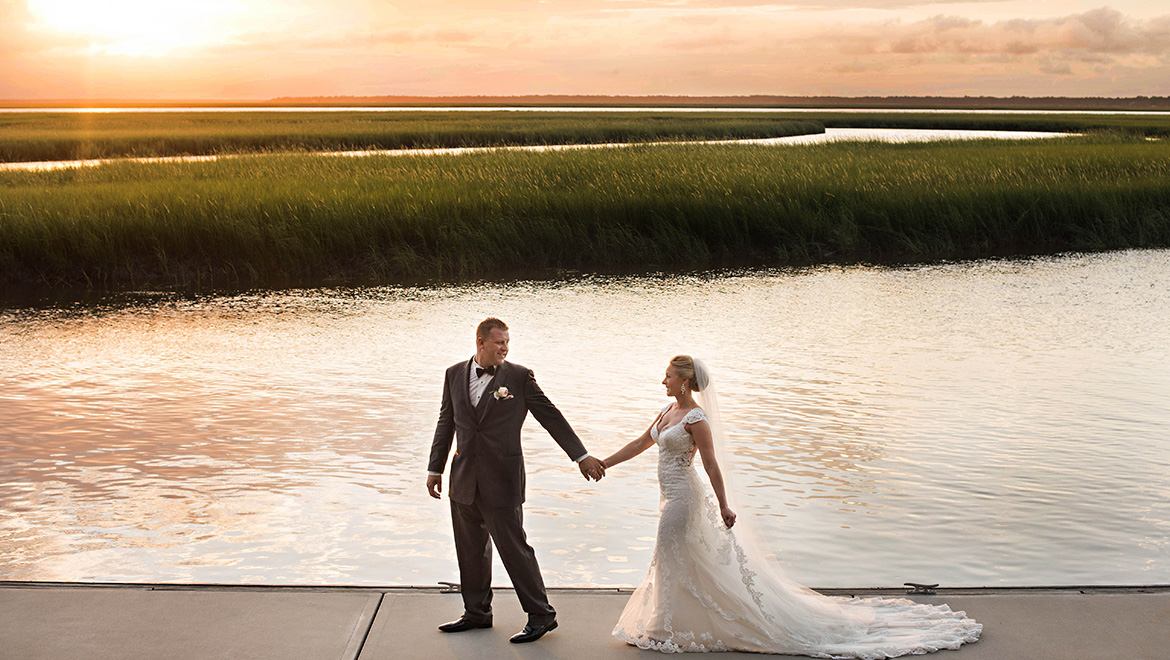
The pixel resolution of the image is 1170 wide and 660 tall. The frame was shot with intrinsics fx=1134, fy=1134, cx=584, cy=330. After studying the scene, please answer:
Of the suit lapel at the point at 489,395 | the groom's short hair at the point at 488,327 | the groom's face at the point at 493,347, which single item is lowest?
the suit lapel at the point at 489,395

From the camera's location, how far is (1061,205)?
88.8 ft

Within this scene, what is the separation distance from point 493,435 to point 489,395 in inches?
7.7

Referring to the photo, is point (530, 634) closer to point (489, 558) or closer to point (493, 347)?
point (489, 558)

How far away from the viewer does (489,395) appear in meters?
5.52

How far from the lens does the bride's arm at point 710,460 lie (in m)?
5.41

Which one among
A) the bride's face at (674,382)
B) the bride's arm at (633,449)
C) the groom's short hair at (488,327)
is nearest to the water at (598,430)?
the bride's arm at (633,449)

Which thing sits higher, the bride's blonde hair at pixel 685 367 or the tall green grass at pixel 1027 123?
the tall green grass at pixel 1027 123

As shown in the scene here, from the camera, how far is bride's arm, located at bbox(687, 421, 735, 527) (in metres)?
5.41

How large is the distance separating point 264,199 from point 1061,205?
60.9ft

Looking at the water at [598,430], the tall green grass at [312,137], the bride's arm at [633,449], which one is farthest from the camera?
the tall green grass at [312,137]

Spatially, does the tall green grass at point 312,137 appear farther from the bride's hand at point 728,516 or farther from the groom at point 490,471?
the bride's hand at point 728,516

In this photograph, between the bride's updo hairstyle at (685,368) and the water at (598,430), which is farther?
the water at (598,430)

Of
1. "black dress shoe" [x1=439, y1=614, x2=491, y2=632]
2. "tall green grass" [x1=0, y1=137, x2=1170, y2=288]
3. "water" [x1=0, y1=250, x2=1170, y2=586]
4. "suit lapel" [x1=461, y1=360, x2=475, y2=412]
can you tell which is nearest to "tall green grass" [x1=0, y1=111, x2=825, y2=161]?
"tall green grass" [x1=0, y1=137, x2=1170, y2=288]

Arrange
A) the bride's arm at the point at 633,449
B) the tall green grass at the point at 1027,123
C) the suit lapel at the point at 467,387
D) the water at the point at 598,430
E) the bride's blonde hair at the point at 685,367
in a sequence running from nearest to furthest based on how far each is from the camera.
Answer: the bride's blonde hair at the point at 685,367, the suit lapel at the point at 467,387, the bride's arm at the point at 633,449, the water at the point at 598,430, the tall green grass at the point at 1027,123
